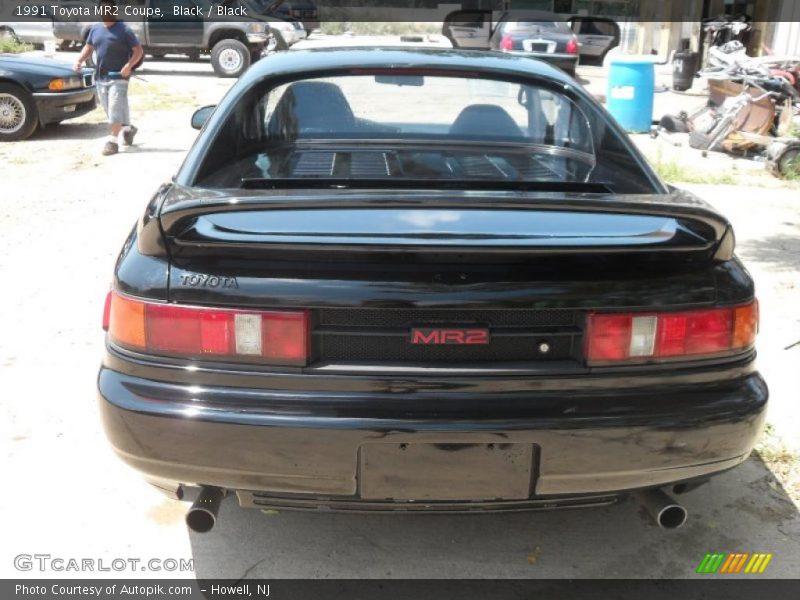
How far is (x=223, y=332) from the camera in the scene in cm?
234

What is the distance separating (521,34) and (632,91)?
6660mm

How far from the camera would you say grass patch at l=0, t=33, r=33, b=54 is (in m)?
19.3

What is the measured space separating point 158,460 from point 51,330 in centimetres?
269

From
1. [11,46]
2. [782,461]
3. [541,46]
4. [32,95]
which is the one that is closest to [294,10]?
[11,46]

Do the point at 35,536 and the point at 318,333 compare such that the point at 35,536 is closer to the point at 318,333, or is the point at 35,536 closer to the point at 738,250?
the point at 318,333

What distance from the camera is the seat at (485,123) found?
12.6ft

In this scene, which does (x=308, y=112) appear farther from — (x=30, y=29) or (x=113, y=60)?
(x=30, y=29)

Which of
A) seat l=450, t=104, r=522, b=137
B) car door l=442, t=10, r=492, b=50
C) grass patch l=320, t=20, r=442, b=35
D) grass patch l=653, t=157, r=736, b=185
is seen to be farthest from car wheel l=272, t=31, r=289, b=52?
grass patch l=320, t=20, r=442, b=35

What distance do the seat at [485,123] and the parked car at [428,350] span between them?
144 cm

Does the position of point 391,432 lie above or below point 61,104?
above

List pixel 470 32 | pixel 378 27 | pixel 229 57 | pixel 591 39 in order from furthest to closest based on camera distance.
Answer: pixel 378 27, pixel 591 39, pixel 470 32, pixel 229 57

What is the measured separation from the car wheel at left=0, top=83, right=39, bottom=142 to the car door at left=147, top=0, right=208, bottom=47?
869 centimetres

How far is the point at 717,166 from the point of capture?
31.4 feet

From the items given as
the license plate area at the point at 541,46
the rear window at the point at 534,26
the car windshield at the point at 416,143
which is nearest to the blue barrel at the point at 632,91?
the license plate area at the point at 541,46
